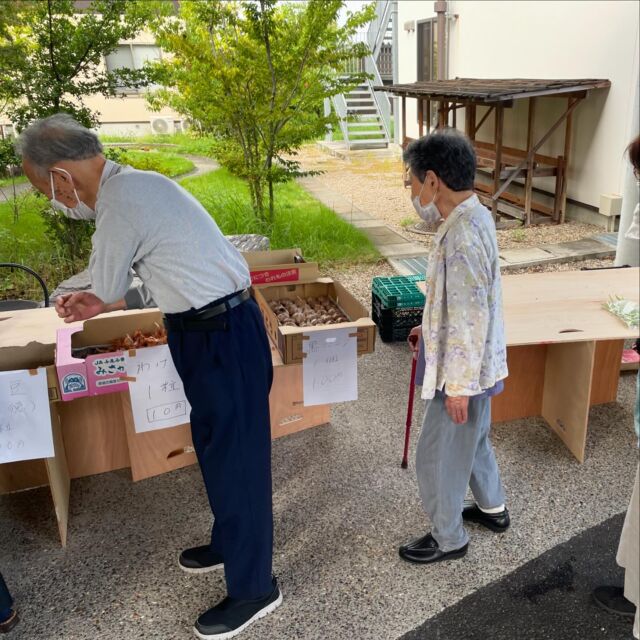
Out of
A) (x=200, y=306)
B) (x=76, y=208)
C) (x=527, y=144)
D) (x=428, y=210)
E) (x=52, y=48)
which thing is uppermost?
(x=52, y=48)

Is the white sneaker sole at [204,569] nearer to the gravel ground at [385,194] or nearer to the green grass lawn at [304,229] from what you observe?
the green grass lawn at [304,229]

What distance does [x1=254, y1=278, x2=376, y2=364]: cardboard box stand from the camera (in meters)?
2.80

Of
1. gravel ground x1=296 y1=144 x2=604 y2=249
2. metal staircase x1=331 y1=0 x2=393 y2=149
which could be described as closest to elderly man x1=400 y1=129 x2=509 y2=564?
gravel ground x1=296 y1=144 x2=604 y2=249

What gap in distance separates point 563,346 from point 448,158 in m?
1.74

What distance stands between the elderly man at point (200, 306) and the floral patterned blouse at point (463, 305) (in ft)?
1.99

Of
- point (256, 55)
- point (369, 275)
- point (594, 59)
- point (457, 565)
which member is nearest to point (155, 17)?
point (256, 55)

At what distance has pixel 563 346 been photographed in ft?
10.9

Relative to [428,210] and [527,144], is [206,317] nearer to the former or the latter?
[428,210]

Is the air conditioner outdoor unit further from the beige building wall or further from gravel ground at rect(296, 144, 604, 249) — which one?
gravel ground at rect(296, 144, 604, 249)

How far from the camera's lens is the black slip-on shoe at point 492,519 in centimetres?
272

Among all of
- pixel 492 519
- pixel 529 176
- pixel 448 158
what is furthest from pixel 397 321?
pixel 529 176

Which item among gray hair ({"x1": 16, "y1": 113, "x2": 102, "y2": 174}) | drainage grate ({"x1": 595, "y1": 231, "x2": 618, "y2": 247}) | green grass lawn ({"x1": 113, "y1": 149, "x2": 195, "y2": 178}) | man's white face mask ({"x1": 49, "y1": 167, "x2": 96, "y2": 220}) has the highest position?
gray hair ({"x1": 16, "y1": 113, "x2": 102, "y2": 174})

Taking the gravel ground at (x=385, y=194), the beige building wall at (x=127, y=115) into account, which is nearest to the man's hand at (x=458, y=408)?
the gravel ground at (x=385, y=194)

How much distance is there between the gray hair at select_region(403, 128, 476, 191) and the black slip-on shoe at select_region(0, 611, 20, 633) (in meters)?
2.23
